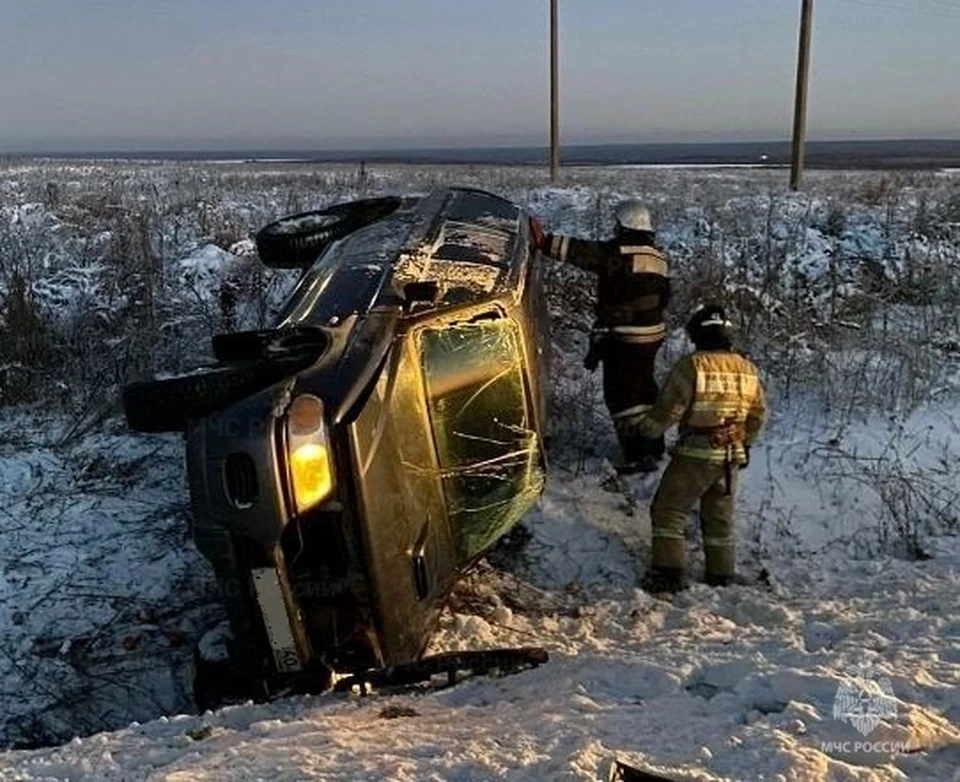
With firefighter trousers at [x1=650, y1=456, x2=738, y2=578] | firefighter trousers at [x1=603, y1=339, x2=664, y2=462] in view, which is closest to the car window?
firefighter trousers at [x1=650, y1=456, x2=738, y2=578]

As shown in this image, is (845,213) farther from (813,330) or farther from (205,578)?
(205,578)

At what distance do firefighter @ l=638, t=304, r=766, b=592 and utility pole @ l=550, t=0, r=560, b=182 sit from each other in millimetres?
17156

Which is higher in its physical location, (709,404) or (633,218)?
(633,218)

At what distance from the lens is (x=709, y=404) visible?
477 cm

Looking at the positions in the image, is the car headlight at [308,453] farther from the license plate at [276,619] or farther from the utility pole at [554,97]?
the utility pole at [554,97]

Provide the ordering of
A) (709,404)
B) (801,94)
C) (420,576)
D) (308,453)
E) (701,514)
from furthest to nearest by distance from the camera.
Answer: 1. (801,94)
2. (701,514)
3. (709,404)
4. (420,576)
5. (308,453)

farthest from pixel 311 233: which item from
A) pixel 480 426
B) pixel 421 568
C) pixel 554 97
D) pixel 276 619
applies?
pixel 554 97

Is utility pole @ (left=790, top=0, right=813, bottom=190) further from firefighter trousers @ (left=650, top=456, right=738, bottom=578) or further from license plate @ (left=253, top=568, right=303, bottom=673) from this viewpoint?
license plate @ (left=253, top=568, right=303, bottom=673)

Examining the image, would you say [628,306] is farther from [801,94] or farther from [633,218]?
[801,94]

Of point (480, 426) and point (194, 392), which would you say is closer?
point (194, 392)

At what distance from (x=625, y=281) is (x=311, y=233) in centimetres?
200

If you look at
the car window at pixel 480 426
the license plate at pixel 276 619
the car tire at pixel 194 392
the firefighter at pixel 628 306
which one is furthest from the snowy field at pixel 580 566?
the car tire at pixel 194 392

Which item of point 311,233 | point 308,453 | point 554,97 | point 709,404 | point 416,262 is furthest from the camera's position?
point 554,97

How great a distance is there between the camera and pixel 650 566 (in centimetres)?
503
